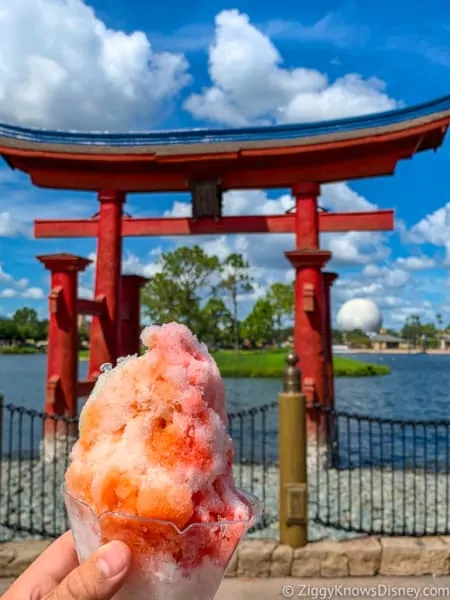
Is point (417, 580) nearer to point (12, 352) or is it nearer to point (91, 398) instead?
point (91, 398)

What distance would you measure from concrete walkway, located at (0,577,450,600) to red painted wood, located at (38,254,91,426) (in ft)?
12.5

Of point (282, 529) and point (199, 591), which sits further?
point (282, 529)

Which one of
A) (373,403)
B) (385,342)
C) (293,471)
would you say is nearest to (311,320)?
(293,471)

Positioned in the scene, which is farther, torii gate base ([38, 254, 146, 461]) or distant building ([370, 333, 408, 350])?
distant building ([370, 333, 408, 350])

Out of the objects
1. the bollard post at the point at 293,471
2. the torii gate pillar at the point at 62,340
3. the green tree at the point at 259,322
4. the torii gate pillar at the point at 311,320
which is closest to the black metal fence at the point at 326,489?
the torii gate pillar at the point at 62,340

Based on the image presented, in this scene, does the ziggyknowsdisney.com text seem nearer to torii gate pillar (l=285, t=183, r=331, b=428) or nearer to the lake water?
torii gate pillar (l=285, t=183, r=331, b=428)

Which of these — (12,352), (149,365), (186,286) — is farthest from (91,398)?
(12,352)

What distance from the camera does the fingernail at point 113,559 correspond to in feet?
3.22

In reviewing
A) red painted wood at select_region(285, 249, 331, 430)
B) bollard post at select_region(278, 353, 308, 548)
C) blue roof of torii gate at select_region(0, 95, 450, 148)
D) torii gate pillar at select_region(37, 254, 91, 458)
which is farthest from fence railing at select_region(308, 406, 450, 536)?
blue roof of torii gate at select_region(0, 95, 450, 148)

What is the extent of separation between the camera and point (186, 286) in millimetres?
26188

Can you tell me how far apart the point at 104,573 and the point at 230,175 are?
25.0 ft

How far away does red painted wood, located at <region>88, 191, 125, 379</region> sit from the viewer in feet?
27.3

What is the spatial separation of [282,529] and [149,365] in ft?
11.4

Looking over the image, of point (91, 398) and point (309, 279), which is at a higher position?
point (309, 279)
